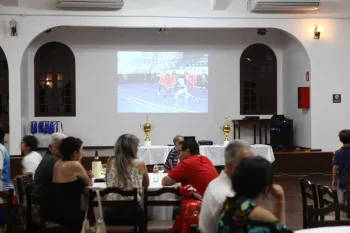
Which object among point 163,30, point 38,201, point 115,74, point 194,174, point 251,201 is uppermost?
point 163,30

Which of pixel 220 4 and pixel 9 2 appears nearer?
pixel 9 2

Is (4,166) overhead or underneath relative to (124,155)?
underneath

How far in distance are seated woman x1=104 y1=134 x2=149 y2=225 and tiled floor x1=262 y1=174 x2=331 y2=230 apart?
251 centimetres

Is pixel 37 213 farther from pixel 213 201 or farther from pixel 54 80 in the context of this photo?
pixel 54 80

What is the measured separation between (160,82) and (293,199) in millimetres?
5463

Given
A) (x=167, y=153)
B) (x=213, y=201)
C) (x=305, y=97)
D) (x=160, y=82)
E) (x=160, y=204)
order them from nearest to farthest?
(x=213, y=201)
(x=160, y=204)
(x=167, y=153)
(x=305, y=97)
(x=160, y=82)

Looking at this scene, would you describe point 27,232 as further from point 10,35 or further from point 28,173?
point 10,35

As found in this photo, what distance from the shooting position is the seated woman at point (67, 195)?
14.5 ft

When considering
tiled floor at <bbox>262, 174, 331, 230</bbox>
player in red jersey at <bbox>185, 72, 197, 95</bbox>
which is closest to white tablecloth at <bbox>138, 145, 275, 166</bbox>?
tiled floor at <bbox>262, 174, 331, 230</bbox>

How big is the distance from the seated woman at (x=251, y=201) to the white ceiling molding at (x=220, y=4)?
340 inches

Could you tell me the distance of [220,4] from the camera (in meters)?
10.7

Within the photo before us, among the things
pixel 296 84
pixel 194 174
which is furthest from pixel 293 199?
pixel 296 84

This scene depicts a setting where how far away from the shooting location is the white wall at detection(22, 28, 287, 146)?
1237cm

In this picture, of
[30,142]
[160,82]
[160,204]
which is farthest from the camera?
[160,82]
